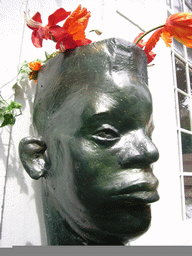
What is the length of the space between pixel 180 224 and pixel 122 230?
1466mm

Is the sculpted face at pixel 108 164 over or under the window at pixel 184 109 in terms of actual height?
under

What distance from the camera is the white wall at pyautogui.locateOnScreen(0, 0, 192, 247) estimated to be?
106cm

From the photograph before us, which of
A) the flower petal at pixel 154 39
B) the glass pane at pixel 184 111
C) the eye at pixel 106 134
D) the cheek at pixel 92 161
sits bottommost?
the cheek at pixel 92 161

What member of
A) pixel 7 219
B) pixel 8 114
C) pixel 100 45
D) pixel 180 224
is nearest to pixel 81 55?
pixel 100 45

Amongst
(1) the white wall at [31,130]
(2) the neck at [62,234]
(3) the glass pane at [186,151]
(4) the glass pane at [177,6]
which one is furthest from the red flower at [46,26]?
(4) the glass pane at [177,6]

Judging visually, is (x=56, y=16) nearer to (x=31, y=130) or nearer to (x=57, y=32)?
(x=57, y=32)

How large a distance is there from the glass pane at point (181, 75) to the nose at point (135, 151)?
1921 mm

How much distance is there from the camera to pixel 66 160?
2.50 ft

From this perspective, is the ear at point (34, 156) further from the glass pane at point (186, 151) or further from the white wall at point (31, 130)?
the glass pane at point (186, 151)

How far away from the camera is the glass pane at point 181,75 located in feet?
8.15

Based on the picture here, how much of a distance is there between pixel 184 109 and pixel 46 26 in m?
1.99

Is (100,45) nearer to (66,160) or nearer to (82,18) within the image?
(82,18)

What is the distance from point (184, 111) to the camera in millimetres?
2416

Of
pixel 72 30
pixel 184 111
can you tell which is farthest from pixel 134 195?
pixel 184 111
